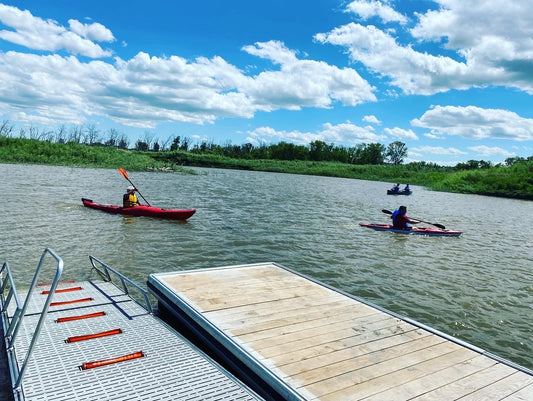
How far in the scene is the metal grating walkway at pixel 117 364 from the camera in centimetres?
355

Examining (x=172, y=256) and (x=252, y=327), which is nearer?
(x=252, y=327)

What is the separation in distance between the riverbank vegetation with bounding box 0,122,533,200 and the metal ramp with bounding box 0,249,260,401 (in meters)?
44.9

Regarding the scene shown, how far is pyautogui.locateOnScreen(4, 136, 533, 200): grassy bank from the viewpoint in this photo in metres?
48.0

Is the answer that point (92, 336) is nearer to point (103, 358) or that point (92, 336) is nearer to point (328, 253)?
point (103, 358)

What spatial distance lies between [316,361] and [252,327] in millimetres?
1035

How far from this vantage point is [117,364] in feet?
13.2

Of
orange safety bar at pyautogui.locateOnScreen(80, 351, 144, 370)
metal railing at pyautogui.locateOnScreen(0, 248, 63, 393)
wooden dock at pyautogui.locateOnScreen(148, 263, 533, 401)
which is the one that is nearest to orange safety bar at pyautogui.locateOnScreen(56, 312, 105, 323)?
metal railing at pyautogui.locateOnScreen(0, 248, 63, 393)

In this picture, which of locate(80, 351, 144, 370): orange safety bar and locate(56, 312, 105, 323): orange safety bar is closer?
locate(80, 351, 144, 370): orange safety bar

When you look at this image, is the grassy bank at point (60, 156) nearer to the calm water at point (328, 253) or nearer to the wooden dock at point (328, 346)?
the calm water at point (328, 253)

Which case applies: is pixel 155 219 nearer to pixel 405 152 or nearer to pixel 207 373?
pixel 207 373

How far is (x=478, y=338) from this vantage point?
7281mm

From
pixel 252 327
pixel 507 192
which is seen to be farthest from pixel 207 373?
pixel 507 192

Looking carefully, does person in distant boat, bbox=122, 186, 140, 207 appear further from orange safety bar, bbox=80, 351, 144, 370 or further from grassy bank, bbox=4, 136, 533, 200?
grassy bank, bbox=4, 136, 533, 200

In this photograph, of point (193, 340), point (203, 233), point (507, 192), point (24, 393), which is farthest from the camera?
point (507, 192)
